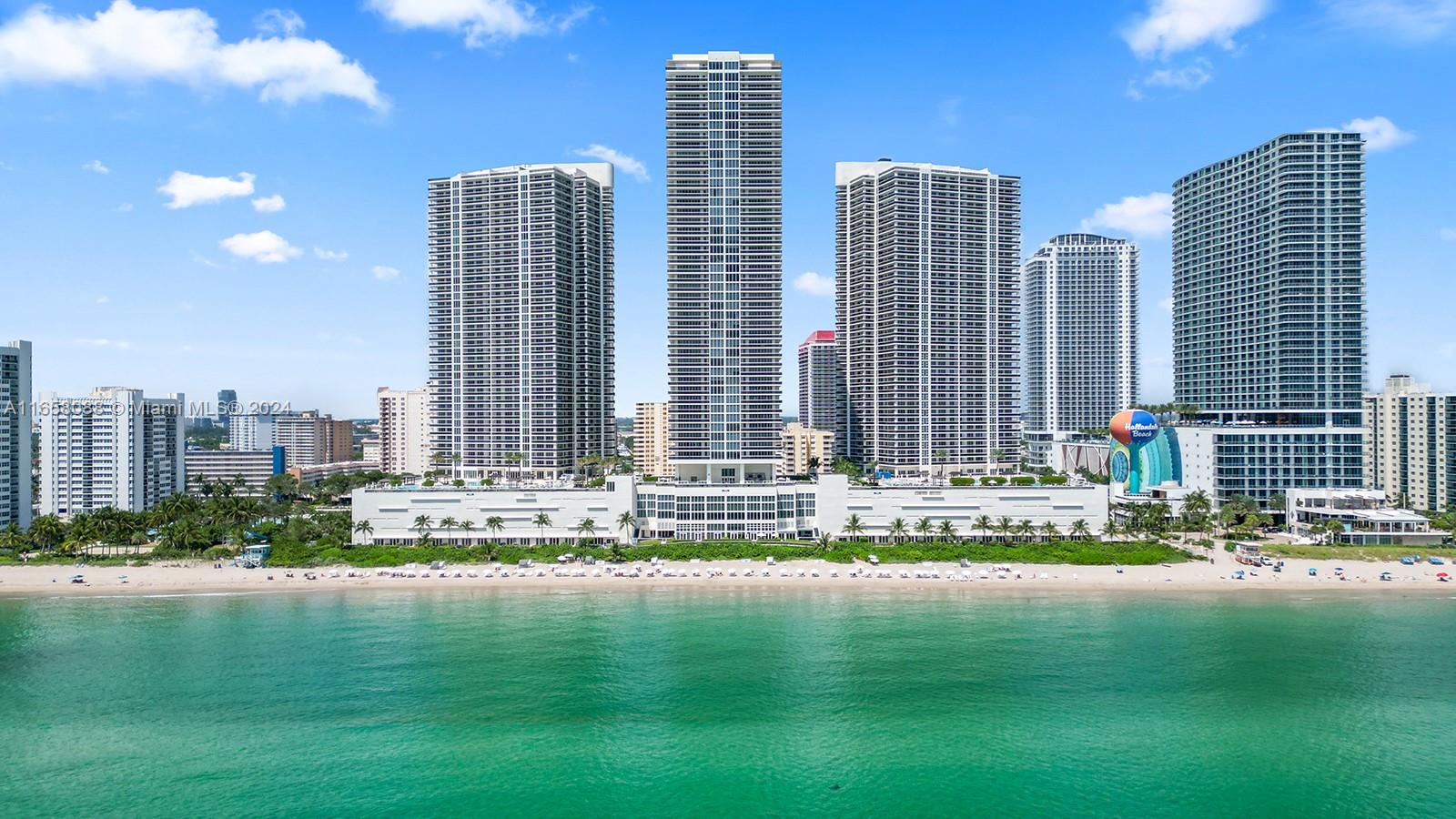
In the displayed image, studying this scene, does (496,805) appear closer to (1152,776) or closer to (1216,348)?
(1152,776)

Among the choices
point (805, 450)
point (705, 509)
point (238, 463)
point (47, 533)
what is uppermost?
point (805, 450)

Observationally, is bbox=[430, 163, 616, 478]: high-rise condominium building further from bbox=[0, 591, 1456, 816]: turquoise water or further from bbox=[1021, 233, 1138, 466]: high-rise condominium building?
bbox=[1021, 233, 1138, 466]: high-rise condominium building

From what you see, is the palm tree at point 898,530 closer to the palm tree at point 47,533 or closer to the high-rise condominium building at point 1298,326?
the high-rise condominium building at point 1298,326

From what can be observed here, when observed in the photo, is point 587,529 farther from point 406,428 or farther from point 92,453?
point 406,428

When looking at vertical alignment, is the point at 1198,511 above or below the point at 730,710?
above

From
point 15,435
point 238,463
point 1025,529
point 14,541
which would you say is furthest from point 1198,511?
point 238,463

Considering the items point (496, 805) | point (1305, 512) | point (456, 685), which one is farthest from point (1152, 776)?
point (1305, 512)

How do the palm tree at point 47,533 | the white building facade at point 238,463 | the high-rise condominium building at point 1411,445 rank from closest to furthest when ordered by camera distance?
the palm tree at point 47,533
the high-rise condominium building at point 1411,445
the white building facade at point 238,463

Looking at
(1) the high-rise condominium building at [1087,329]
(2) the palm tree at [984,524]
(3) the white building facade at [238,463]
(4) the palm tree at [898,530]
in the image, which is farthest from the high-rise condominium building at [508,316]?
(1) the high-rise condominium building at [1087,329]
